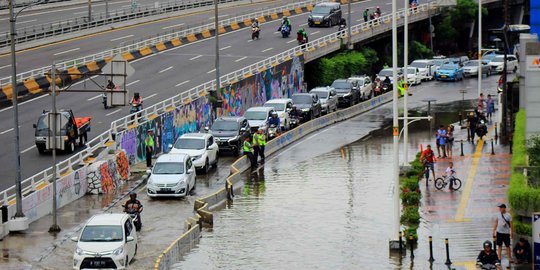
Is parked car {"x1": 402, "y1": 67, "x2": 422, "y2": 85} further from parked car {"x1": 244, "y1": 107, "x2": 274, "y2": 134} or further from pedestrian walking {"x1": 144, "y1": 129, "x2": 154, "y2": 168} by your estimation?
pedestrian walking {"x1": 144, "y1": 129, "x2": 154, "y2": 168}

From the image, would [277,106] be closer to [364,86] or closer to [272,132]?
[272,132]

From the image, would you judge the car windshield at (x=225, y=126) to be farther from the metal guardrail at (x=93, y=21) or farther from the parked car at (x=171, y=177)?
the metal guardrail at (x=93, y=21)

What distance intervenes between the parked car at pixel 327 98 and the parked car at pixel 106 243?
3507cm

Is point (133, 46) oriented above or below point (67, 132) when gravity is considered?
above

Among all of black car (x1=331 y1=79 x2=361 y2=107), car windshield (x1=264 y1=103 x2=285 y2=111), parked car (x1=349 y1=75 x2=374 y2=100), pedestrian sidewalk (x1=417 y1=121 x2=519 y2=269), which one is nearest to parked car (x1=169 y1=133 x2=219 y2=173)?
pedestrian sidewalk (x1=417 y1=121 x2=519 y2=269)

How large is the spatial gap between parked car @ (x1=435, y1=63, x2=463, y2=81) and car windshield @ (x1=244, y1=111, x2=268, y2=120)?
91.2 ft

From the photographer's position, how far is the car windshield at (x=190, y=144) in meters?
56.8

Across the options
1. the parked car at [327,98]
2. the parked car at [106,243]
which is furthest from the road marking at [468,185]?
the parked car at [327,98]

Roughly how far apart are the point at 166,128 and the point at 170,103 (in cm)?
534

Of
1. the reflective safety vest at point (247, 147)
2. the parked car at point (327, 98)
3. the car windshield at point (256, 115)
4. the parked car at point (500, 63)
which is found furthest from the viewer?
the parked car at point (500, 63)

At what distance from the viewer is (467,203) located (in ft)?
161

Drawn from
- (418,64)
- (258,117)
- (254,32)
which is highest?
(254,32)

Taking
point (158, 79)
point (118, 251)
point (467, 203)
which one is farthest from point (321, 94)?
point (118, 251)

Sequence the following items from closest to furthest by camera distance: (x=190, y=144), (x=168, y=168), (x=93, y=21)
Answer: (x=168, y=168) < (x=190, y=144) < (x=93, y=21)
